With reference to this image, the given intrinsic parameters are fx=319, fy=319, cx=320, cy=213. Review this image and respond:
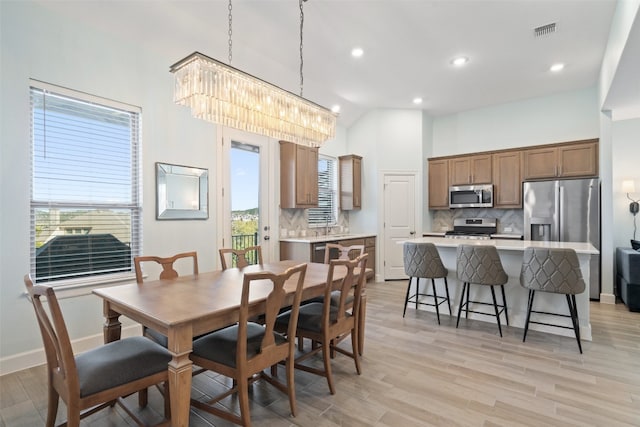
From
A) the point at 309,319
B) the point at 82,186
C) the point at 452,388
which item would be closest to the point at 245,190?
the point at 82,186

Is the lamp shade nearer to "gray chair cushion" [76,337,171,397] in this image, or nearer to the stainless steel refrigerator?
the stainless steel refrigerator

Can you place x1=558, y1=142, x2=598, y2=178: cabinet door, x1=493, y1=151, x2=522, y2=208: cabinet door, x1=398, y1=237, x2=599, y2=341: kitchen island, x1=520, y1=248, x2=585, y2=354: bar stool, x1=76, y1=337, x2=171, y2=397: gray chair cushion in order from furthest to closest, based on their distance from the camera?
x1=493, y1=151, x2=522, y2=208: cabinet door, x1=558, y1=142, x2=598, y2=178: cabinet door, x1=398, y1=237, x2=599, y2=341: kitchen island, x1=520, y1=248, x2=585, y2=354: bar stool, x1=76, y1=337, x2=171, y2=397: gray chair cushion

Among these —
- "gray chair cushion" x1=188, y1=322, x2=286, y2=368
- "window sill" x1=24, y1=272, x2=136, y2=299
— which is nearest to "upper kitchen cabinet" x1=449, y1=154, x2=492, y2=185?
"gray chair cushion" x1=188, y1=322, x2=286, y2=368

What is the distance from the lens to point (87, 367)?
1610 mm

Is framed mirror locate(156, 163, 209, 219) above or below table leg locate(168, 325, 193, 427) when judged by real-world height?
above

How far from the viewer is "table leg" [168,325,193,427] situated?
1.56 metres

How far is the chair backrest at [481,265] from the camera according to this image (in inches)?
131

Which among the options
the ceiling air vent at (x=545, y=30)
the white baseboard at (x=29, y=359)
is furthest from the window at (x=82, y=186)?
the ceiling air vent at (x=545, y=30)

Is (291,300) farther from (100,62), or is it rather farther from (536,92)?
(536,92)

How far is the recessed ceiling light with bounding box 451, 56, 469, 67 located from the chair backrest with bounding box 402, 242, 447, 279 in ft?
8.35

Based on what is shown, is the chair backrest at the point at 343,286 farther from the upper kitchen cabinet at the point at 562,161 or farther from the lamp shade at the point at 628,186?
the lamp shade at the point at 628,186

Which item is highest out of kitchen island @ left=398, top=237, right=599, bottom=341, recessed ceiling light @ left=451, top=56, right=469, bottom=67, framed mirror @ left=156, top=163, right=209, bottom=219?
recessed ceiling light @ left=451, top=56, right=469, bottom=67

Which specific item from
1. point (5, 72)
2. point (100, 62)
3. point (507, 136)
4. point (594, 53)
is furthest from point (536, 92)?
point (5, 72)

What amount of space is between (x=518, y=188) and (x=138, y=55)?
5919mm
